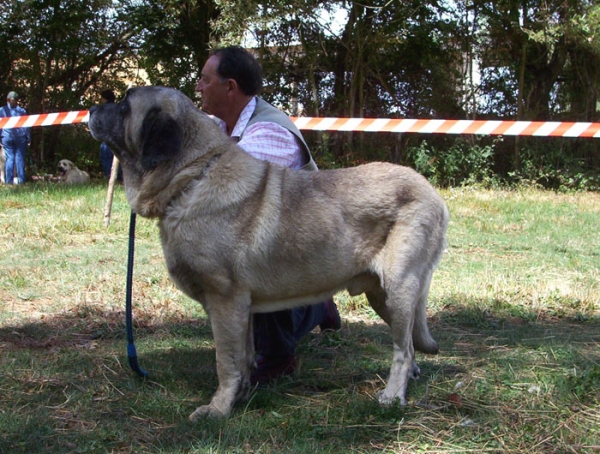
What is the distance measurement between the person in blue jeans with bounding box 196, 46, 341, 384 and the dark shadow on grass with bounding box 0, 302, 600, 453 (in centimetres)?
19

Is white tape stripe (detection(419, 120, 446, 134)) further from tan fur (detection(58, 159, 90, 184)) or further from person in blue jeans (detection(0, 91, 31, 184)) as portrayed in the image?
person in blue jeans (detection(0, 91, 31, 184))

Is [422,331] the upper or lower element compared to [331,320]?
upper

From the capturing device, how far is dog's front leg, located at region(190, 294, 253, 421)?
3.51 m

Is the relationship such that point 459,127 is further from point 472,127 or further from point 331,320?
point 331,320

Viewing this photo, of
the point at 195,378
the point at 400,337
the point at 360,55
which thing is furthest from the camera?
the point at 360,55

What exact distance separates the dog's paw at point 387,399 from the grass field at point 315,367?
84mm

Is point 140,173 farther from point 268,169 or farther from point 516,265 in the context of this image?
point 516,265

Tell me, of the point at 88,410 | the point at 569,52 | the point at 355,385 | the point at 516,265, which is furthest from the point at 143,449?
the point at 569,52

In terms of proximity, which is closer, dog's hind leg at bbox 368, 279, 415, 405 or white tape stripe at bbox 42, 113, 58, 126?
dog's hind leg at bbox 368, 279, 415, 405

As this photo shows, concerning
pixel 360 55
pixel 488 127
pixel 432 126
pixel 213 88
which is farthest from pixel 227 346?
pixel 360 55

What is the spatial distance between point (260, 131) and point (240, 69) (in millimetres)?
459

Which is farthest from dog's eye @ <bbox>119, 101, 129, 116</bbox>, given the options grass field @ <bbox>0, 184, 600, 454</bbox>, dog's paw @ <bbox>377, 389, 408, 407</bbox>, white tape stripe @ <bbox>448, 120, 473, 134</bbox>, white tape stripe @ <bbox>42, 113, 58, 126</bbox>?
white tape stripe @ <bbox>42, 113, 58, 126</bbox>

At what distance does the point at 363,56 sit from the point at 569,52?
190 inches

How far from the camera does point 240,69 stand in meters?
4.19
